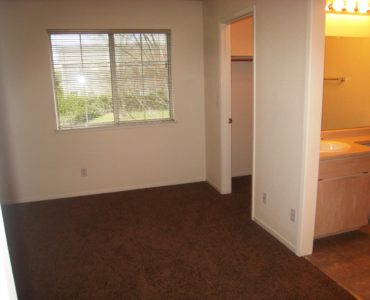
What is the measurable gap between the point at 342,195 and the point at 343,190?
0.16 ft

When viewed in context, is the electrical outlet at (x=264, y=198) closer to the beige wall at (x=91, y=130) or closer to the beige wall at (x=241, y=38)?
the beige wall at (x=91, y=130)

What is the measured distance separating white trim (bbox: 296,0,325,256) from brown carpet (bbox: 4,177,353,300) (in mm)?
289

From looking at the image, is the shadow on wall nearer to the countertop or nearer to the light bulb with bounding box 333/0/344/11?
the countertop

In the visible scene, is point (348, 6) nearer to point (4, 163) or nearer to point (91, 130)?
point (91, 130)

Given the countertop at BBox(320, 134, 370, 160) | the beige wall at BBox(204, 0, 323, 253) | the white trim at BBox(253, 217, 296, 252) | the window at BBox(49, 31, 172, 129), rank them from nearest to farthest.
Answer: the beige wall at BBox(204, 0, 323, 253), the countertop at BBox(320, 134, 370, 160), the white trim at BBox(253, 217, 296, 252), the window at BBox(49, 31, 172, 129)

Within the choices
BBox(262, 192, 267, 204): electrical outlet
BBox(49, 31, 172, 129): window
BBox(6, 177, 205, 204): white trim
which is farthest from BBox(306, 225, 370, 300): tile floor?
BBox(49, 31, 172, 129): window

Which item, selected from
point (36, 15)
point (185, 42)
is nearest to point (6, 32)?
point (36, 15)

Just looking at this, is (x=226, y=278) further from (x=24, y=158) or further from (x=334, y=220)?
(x=24, y=158)

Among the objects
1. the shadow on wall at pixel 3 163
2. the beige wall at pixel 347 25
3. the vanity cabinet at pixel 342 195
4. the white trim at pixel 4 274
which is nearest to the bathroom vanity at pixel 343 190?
the vanity cabinet at pixel 342 195

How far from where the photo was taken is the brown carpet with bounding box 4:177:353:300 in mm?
2354

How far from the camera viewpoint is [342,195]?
282cm

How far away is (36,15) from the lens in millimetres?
3826

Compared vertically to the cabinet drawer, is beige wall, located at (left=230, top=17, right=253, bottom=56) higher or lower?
higher

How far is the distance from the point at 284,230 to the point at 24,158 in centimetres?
329
